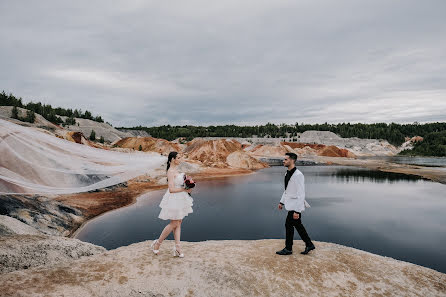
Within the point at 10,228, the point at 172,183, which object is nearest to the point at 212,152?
the point at 10,228

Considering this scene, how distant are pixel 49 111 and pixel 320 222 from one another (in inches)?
3663

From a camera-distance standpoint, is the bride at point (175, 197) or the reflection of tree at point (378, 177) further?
the reflection of tree at point (378, 177)

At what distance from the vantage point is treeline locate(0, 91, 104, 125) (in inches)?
2608

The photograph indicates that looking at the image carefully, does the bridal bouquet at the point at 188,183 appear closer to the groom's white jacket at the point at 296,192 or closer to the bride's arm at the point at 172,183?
the bride's arm at the point at 172,183

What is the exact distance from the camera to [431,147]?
104625 mm

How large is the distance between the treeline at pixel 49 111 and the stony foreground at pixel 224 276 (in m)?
49.2

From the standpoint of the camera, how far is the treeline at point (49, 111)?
66.2m

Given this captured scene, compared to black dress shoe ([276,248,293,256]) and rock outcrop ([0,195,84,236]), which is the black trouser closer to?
black dress shoe ([276,248,293,256])

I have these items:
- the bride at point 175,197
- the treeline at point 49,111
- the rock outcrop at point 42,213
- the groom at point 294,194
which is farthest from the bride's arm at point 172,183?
the treeline at point 49,111

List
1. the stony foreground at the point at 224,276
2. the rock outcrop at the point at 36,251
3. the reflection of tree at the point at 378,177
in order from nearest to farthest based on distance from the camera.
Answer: the stony foreground at the point at 224,276 → the rock outcrop at the point at 36,251 → the reflection of tree at the point at 378,177

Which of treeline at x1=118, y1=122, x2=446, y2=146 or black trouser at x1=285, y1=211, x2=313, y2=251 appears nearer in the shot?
black trouser at x1=285, y1=211, x2=313, y2=251

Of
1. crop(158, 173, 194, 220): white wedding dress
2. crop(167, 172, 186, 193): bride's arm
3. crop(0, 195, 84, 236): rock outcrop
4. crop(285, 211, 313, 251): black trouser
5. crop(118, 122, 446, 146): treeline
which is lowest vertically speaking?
crop(0, 195, 84, 236): rock outcrop

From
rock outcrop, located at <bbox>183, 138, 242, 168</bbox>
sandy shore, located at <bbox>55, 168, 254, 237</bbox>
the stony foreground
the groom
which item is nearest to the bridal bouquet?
the stony foreground

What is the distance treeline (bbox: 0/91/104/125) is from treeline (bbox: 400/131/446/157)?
129 m
